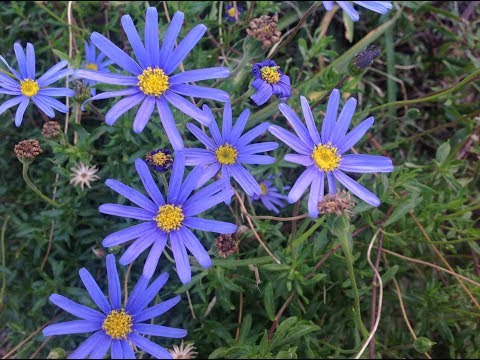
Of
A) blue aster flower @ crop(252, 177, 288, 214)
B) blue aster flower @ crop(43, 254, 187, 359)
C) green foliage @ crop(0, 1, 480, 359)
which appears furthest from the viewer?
blue aster flower @ crop(252, 177, 288, 214)

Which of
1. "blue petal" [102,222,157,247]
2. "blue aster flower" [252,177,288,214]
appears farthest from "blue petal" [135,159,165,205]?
"blue aster flower" [252,177,288,214]

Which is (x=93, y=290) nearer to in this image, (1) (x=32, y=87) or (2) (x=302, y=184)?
(2) (x=302, y=184)

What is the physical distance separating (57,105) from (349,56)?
1.98 metres

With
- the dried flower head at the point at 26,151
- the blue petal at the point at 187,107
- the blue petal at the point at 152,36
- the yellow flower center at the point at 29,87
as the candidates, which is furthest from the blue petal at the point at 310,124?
the yellow flower center at the point at 29,87

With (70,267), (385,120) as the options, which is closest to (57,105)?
(70,267)

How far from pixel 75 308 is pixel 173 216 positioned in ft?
1.72

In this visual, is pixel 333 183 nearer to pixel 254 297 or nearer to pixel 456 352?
pixel 254 297

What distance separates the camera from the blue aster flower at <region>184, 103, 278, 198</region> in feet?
7.82

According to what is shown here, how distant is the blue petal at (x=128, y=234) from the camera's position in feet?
6.68

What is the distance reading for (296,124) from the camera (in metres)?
2.28

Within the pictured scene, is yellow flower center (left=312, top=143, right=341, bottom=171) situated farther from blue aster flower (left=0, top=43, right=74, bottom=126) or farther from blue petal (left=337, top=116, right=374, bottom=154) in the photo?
blue aster flower (left=0, top=43, right=74, bottom=126)

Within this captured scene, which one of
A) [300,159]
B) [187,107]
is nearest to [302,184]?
[300,159]

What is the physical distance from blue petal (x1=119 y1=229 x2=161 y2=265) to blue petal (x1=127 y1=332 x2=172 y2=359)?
34cm

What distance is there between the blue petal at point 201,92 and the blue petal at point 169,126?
9cm
